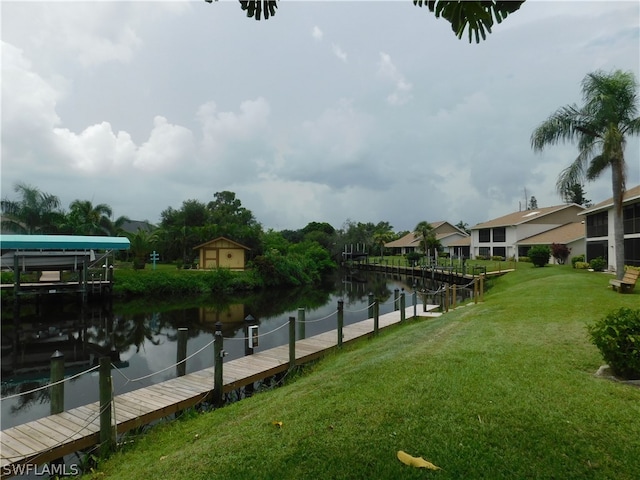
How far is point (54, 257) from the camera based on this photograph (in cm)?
2381

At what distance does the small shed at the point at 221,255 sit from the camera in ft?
124

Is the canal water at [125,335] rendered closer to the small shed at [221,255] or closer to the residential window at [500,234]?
the small shed at [221,255]

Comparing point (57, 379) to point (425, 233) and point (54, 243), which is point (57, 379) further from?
point (425, 233)

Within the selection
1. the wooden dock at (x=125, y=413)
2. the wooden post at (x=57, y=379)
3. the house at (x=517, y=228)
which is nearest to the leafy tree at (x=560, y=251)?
the house at (x=517, y=228)

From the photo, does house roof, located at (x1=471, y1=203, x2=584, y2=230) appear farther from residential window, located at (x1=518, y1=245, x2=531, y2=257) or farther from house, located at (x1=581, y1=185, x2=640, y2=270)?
house, located at (x1=581, y1=185, x2=640, y2=270)

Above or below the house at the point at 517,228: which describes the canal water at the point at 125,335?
below

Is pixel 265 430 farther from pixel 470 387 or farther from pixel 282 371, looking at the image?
pixel 282 371

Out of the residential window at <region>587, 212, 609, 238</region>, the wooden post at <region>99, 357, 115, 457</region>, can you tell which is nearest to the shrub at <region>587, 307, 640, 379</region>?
the wooden post at <region>99, 357, 115, 457</region>

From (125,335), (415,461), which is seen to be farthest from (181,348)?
(125,335)

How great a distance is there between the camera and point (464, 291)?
1155 inches

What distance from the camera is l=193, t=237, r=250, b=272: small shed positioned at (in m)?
37.7

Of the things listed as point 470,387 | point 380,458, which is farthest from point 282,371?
point 380,458

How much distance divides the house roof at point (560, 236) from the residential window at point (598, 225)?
549 cm

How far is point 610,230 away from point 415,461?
2961cm
